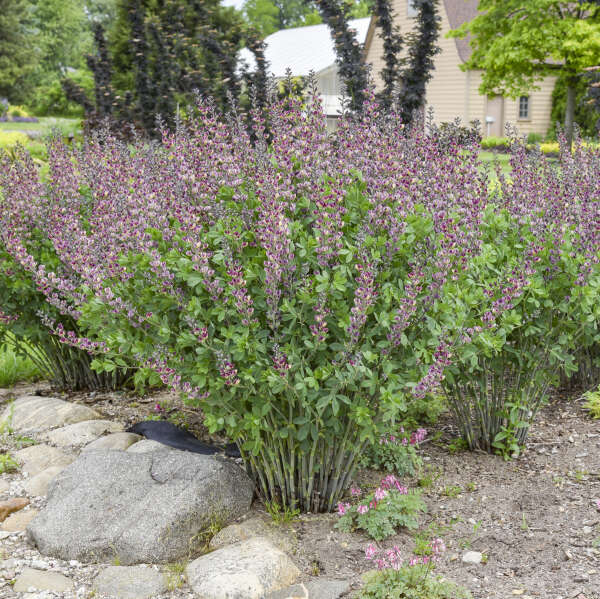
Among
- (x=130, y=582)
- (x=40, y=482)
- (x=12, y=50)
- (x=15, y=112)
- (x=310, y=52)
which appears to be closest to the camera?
(x=130, y=582)

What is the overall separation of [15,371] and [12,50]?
123 ft

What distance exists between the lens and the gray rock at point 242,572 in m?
3.24

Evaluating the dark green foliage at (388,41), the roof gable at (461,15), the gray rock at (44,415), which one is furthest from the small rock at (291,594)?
the roof gable at (461,15)

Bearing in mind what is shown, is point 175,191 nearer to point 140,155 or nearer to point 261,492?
point 140,155

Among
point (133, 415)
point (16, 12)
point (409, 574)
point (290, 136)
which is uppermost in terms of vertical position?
point (16, 12)

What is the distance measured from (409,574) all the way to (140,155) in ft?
11.7

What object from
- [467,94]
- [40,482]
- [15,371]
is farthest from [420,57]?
[467,94]

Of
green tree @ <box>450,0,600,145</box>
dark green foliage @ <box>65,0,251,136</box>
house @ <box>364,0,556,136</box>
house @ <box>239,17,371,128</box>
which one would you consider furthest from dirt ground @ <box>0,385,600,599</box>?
house @ <box>239,17,371,128</box>

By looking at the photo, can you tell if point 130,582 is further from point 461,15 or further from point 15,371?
point 461,15

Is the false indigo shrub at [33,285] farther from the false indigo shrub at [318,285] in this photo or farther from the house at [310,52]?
the house at [310,52]

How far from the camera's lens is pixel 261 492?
13.6 feet

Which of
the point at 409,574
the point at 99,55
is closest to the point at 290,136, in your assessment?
the point at 409,574

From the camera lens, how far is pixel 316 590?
3271 millimetres

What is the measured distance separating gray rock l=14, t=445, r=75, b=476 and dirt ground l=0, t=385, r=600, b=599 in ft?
3.11
